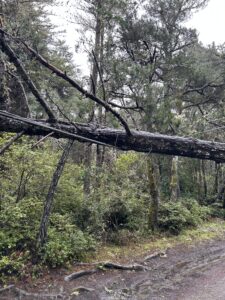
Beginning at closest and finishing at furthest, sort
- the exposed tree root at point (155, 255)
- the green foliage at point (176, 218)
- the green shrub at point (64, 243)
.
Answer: the green shrub at point (64, 243) → the exposed tree root at point (155, 255) → the green foliage at point (176, 218)

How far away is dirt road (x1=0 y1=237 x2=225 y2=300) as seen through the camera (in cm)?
550

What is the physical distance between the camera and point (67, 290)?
18.2 ft

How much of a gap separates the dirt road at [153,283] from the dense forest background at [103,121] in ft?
2.08

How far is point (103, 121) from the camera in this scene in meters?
9.49

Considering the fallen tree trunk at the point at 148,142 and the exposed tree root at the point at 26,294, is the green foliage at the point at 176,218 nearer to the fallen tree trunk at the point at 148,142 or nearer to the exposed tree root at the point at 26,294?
the exposed tree root at the point at 26,294

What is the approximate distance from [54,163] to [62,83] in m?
5.46

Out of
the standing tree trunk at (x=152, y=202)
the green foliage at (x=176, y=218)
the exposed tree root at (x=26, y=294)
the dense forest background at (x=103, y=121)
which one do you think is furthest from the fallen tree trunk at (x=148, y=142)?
the green foliage at (x=176, y=218)

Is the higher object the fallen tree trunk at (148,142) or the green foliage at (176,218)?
the fallen tree trunk at (148,142)

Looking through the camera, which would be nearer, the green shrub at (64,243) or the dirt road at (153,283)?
the dirt road at (153,283)

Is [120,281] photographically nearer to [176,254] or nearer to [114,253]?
[114,253]

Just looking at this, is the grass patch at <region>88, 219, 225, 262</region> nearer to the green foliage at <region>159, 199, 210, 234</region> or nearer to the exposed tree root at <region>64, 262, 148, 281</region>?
the green foliage at <region>159, 199, 210, 234</region>

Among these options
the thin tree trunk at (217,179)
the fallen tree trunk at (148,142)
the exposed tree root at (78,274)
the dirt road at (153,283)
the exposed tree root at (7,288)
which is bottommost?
the dirt road at (153,283)

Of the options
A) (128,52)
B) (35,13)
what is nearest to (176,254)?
(128,52)

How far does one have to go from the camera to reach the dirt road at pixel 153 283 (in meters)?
5.50
